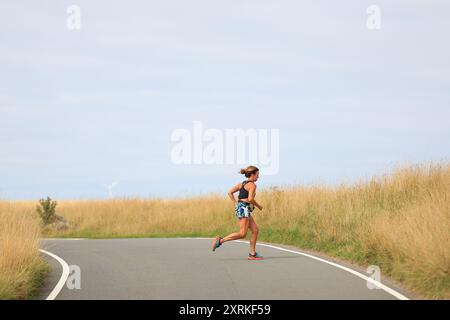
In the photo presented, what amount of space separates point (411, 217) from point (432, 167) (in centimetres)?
785

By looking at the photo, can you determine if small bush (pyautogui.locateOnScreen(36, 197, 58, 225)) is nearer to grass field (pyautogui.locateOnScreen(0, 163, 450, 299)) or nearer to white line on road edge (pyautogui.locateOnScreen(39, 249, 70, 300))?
grass field (pyautogui.locateOnScreen(0, 163, 450, 299))

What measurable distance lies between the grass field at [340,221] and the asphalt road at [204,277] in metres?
0.87

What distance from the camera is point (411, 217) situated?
13562mm

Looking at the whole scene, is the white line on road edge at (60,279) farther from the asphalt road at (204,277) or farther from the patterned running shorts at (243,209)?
the patterned running shorts at (243,209)

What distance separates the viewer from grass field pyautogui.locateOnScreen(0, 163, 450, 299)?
36.3 ft

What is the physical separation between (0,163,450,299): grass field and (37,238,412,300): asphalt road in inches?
34.1

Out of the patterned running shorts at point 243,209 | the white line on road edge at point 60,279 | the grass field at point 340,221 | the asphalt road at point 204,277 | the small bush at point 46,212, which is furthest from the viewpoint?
the small bush at point 46,212

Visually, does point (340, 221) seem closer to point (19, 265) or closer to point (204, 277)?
point (204, 277)

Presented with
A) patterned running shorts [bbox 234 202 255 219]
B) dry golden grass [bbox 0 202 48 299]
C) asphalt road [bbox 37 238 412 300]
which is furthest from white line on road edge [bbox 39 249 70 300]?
patterned running shorts [bbox 234 202 255 219]

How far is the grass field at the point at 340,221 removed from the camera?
36.3 ft

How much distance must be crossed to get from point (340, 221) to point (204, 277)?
6.89 metres

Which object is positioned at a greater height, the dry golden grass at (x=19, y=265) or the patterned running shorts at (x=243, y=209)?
the patterned running shorts at (x=243, y=209)

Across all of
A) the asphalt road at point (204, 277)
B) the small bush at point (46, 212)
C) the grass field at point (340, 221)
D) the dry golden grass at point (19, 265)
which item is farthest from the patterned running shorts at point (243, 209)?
the small bush at point (46, 212)
